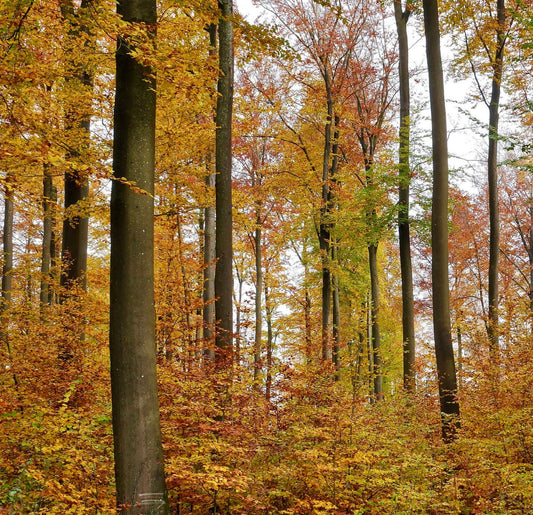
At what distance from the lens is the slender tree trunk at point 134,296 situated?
14.9 feet

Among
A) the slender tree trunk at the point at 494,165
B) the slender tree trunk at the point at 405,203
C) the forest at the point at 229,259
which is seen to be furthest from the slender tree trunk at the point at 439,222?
the slender tree trunk at the point at 494,165

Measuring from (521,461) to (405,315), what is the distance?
674 cm

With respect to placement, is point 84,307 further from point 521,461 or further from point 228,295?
point 521,461

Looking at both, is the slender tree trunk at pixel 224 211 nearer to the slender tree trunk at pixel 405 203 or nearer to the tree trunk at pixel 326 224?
the slender tree trunk at pixel 405 203

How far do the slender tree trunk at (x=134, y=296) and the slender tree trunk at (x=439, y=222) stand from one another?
5914mm

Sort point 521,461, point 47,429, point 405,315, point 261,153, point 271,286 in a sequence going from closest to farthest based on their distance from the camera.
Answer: point 47,429
point 521,461
point 405,315
point 261,153
point 271,286

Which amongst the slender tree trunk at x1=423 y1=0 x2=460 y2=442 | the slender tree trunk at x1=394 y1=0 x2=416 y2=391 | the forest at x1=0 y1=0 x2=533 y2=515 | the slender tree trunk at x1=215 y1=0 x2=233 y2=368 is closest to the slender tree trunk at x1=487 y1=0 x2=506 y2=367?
the forest at x1=0 y1=0 x2=533 y2=515

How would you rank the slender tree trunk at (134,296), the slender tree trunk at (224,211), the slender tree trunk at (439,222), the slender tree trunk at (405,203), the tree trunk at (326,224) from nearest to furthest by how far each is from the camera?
the slender tree trunk at (134,296) → the slender tree trunk at (224,211) → the slender tree trunk at (439,222) → the slender tree trunk at (405,203) → the tree trunk at (326,224)

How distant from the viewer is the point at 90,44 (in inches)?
320

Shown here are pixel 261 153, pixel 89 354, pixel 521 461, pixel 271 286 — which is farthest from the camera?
pixel 271 286

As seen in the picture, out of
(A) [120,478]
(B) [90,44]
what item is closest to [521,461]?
(A) [120,478]

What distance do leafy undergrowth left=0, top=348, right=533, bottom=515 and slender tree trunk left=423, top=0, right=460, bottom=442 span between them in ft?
4.61

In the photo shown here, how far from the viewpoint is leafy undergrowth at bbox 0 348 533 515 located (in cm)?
512

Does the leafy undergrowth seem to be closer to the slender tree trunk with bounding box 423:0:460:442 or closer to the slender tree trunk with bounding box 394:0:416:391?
the slender tree trunk with bounding box 423:0:460:442
